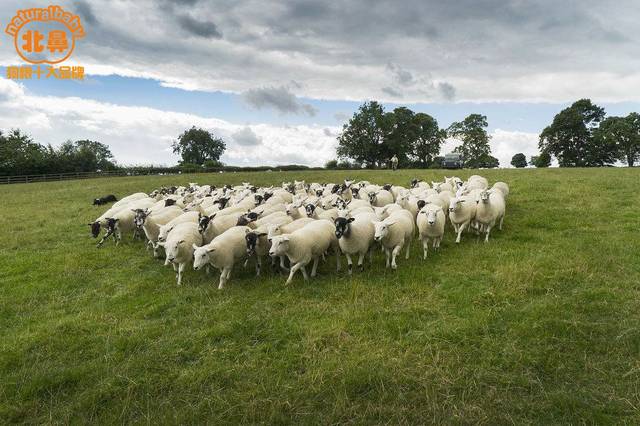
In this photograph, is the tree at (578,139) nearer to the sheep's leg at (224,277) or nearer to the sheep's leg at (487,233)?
the sheep's leg at (487,233)

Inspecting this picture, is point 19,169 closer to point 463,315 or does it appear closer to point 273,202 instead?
point 273,202

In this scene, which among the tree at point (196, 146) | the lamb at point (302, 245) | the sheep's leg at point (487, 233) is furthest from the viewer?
the tree at point (196, 146)

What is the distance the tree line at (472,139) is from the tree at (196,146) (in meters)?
55.4

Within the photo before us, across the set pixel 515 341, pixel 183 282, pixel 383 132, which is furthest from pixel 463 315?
pixel 383 132

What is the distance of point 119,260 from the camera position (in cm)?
1266

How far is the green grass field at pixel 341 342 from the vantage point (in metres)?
5.29

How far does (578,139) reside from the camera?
65.3m

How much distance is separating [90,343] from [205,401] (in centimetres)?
310

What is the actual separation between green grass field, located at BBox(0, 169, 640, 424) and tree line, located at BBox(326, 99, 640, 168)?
197 ft

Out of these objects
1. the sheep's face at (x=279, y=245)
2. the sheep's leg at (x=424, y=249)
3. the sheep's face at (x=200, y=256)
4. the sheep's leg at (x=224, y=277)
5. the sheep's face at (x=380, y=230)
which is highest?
the sheep's face at (x=380, y=230)

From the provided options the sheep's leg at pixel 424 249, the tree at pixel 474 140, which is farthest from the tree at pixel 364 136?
the sheep's leg at pixel 424 249

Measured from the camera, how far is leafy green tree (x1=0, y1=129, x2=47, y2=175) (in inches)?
2547

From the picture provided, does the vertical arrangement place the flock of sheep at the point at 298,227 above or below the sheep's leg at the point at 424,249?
above

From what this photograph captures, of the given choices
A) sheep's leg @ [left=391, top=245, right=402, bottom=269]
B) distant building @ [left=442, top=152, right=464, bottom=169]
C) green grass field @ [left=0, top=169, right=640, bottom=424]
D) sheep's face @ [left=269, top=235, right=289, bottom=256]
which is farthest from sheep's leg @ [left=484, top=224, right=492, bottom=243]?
distant building @ [left=442, top=152, right=464, bottom=169]
